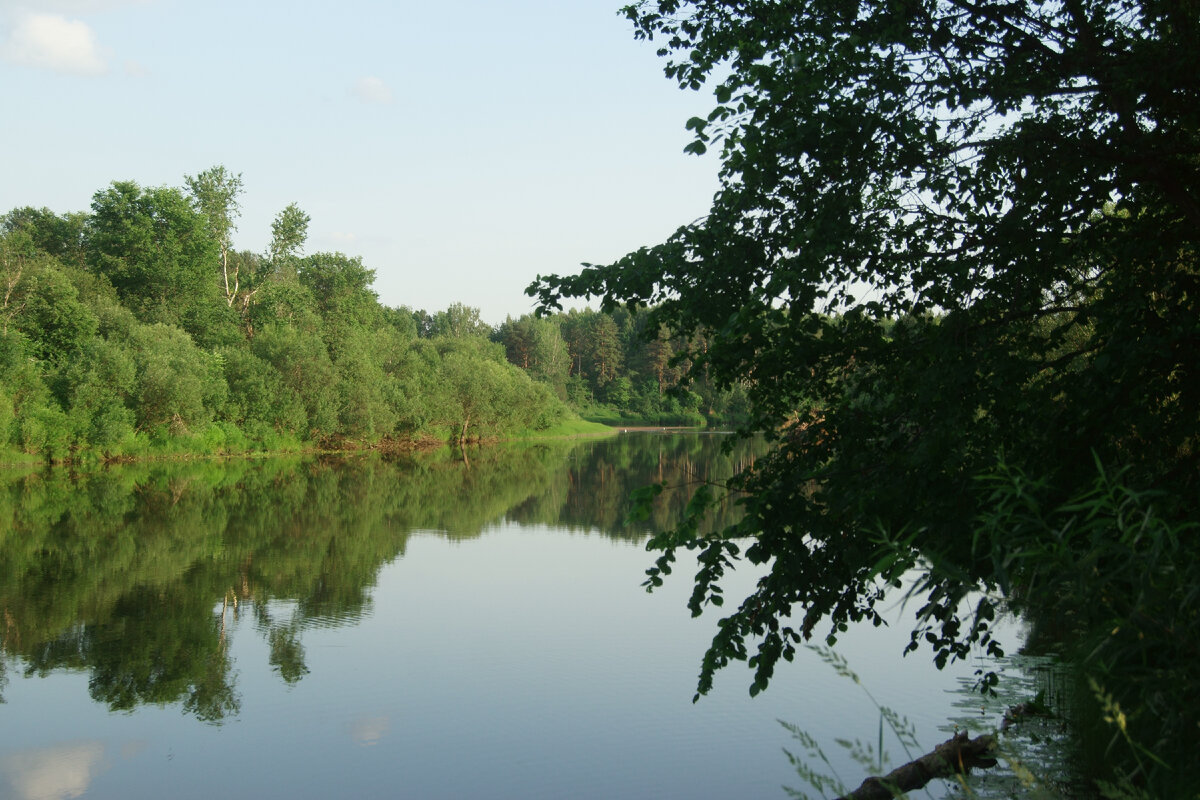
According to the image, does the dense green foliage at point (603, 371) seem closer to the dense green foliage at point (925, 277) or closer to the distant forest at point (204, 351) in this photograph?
the distant forest at point (204, 351)

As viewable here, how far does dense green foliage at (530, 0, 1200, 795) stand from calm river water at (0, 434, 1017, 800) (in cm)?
319

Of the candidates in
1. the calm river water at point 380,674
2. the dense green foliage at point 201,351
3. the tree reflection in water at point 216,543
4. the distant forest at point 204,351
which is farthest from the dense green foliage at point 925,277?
the dense green foliage at point 201,351

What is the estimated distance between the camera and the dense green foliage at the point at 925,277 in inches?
258

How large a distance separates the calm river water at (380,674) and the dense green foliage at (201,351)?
1576 cm

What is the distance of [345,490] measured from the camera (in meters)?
35.6

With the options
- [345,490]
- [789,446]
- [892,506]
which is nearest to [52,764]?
[789,446]

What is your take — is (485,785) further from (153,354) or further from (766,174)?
(153,354)

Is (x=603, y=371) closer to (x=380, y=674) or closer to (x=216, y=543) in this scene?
(x=216, y=543)

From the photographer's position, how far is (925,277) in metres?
7.65

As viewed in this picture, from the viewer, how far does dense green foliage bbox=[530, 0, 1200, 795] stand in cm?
655

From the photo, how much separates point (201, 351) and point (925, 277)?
4559 cm

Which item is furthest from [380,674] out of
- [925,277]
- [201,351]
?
[201,351]

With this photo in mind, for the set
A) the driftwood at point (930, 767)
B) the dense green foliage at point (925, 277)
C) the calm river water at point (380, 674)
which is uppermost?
the dense green foliage at point (925, 277)

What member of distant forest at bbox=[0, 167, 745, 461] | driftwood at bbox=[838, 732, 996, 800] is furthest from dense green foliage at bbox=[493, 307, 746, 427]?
driftwood at bbox=[838, 732, 996, 800]
